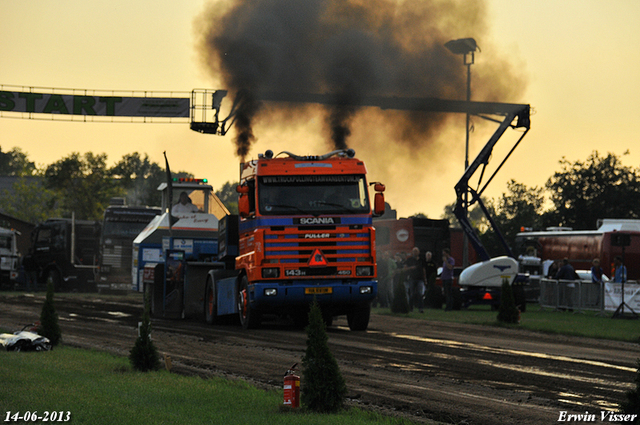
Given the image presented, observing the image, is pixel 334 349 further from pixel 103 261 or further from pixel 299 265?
pixel 103 261

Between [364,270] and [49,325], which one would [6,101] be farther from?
[49,325]

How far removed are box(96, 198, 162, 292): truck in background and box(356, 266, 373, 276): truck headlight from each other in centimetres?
1955

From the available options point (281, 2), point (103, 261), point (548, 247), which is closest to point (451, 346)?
point (281, 2)

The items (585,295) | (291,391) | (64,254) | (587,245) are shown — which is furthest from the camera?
(64,254)

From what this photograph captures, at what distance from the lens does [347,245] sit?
668 inches

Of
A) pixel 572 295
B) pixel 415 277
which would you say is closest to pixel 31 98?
pixel 415 277

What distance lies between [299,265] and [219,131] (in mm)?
10418

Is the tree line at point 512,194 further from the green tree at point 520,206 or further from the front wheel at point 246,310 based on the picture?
the front wheel at point 246,310

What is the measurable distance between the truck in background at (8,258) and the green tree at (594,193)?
1681 inches

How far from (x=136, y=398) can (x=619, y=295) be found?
19.1 meters

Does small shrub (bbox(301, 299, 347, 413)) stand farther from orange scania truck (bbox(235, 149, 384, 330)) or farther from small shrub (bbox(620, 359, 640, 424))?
orange scania truck (bbox(235, 149, 384, 330))

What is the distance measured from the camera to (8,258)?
1513 inches

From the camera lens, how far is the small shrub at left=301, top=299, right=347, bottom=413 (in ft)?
25.6

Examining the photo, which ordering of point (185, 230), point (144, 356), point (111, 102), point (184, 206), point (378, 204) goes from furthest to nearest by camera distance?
point (111, 102) → point (184, 206) → point (185, 230) → point (378, 204) → point (144, 356)
